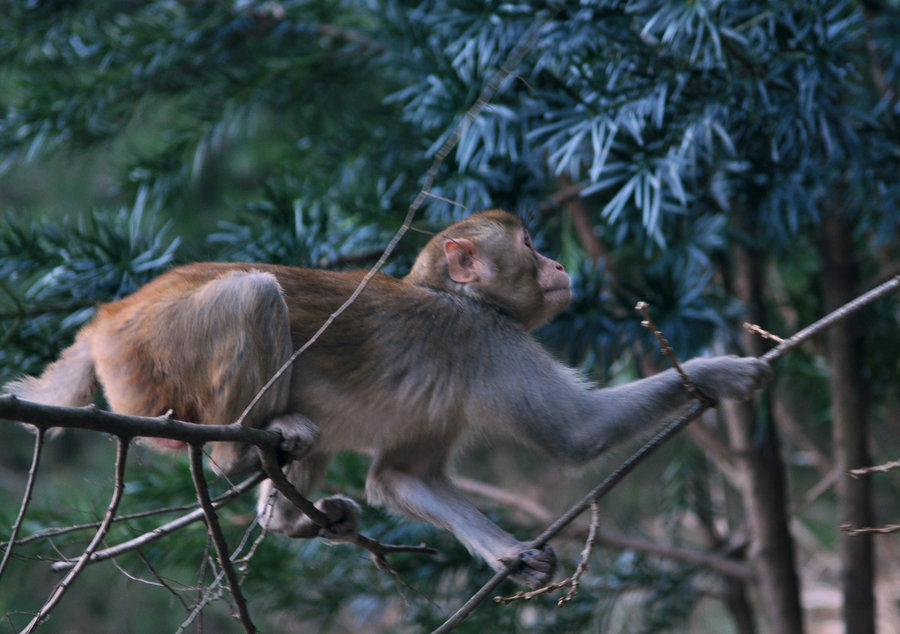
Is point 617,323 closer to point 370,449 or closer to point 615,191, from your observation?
point 615,191

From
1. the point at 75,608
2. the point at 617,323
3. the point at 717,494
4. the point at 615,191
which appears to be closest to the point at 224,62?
the point at 615,191

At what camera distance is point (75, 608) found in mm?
8359

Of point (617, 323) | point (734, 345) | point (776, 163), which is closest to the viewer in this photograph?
point (776, 163)

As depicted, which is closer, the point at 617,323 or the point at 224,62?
the point at 617,323

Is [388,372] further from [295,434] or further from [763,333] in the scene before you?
[763,333]

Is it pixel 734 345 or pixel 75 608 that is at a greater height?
pixel 734 345

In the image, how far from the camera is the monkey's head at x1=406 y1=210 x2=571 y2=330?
→ 290 centimetres

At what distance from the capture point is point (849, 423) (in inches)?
157

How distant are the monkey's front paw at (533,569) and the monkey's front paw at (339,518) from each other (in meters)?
0.49

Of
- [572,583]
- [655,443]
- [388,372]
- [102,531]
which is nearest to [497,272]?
[388,372]

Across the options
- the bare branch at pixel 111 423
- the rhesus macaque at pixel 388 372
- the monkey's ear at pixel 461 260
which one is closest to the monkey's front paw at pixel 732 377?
the rhesus macaque at pixel 388 372

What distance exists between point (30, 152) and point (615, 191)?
8.83ft

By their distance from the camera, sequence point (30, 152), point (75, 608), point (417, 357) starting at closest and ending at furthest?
point (417, 357), point (30, 152), point (75, 608)

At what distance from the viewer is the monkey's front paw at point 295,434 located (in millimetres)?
2223
